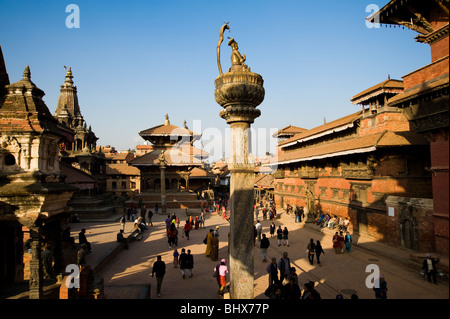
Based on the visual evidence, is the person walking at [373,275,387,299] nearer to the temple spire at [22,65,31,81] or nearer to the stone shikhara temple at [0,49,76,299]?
the stone shikhara temple at [0,49,76,299]

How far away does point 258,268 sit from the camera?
12.4 m

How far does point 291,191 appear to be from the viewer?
32.1m

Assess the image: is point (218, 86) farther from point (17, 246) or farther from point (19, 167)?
point (17, 246)

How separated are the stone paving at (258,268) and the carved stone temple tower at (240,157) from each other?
3.25m

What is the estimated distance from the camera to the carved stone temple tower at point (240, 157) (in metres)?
6.48

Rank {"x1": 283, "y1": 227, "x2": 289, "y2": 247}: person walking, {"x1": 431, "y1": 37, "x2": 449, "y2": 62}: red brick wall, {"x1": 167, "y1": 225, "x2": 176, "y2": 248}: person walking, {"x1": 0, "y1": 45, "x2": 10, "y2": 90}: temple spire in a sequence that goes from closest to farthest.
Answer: {"x1": 431, "y1": 37, "x2": 449, "y2": 62}: red brick wall < {"x1": 0, "y1": 45, "x2": 10, "y2": 90}: temple spire < {"x1": 167, "y1": 225, "x2": 176, "y2": 248}: person walking < {"x1": 283, "y1": 227, "x2": 289, "y2": 247}: person walking

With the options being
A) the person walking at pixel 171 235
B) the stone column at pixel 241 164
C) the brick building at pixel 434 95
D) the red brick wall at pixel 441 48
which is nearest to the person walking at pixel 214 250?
the person walking at pixel 171 235

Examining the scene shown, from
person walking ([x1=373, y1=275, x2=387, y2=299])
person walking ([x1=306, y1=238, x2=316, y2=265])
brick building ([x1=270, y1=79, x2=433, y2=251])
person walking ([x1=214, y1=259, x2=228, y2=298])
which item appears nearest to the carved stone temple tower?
person walking ([x1=214, y1=259, x2=228, y2=298])

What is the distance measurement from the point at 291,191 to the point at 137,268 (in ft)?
75.4

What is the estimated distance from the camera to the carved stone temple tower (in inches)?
255

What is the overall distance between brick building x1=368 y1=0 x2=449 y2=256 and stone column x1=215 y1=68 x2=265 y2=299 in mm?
3217

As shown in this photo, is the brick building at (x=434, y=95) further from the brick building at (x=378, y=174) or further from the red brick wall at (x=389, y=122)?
the red brick wall at (x=389, y=122)

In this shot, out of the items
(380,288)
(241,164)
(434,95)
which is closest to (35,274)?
(241,164)
